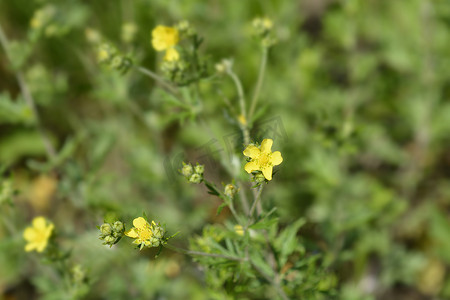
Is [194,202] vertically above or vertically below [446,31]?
below

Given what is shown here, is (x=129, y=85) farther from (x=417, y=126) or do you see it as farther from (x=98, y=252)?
(x=417, y=126)

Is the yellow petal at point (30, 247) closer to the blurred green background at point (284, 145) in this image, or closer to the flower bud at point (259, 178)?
the blurred green background at point (284, 145)

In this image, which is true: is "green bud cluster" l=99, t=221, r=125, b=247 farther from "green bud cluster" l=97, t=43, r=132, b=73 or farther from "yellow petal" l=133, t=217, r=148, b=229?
"green bud cluster" l=97, t=43, r=132, b=73

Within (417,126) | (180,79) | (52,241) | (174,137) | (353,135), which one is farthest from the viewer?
(174,137)

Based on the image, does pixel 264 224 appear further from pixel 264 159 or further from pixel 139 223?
pixel 139 223

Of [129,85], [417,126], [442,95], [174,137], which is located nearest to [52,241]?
[129,85]

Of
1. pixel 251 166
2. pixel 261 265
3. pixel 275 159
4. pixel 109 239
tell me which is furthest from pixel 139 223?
pixel 261 265

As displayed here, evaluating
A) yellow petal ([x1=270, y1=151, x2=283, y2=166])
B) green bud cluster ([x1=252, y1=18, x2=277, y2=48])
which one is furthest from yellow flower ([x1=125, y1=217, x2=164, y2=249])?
green bud cluster ([x1=252, y1=18, x2=277, y2=48])

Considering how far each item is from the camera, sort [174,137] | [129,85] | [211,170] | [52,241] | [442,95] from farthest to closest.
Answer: [174,137] → [442,95] → [129,85] → [52,241] → [211,170]
